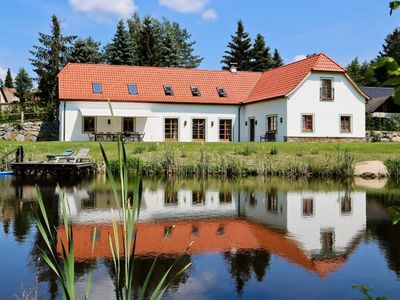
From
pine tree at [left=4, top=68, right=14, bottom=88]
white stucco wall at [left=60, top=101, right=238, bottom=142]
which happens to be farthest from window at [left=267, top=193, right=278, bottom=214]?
pine tree at [left=4, top=68, right=14, bottom=88]

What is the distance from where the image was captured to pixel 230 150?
23984 mm

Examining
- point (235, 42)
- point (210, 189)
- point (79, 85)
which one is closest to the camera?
point (210, 189)

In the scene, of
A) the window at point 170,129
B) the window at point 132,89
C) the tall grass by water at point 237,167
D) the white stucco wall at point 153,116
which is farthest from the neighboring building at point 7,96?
the tall grass by water at point 237,167

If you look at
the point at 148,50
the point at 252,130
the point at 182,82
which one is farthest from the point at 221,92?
the point at 148,50

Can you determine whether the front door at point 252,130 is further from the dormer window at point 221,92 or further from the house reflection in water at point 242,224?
the house reflection in water at point 242,224

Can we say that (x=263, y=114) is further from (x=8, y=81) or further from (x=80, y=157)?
(x=8, y=81)

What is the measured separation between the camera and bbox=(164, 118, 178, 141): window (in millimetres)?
31859

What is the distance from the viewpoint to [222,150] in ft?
78.5

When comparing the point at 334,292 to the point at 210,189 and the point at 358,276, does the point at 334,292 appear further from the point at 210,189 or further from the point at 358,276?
the point at 210,189

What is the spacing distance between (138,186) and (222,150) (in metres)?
21.5

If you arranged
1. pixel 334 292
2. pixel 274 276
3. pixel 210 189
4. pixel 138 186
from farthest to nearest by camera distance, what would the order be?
pixel 210 189
pixel 274 276
pixel 334 292
pixel 138 186

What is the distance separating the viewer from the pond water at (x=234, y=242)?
237 inches

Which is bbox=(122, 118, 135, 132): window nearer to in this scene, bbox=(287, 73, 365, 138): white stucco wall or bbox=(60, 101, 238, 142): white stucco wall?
bbox=(60, 101, 238, 142): white stucco wall

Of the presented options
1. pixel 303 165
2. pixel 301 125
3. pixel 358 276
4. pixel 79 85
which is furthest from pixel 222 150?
pixel 358 276
